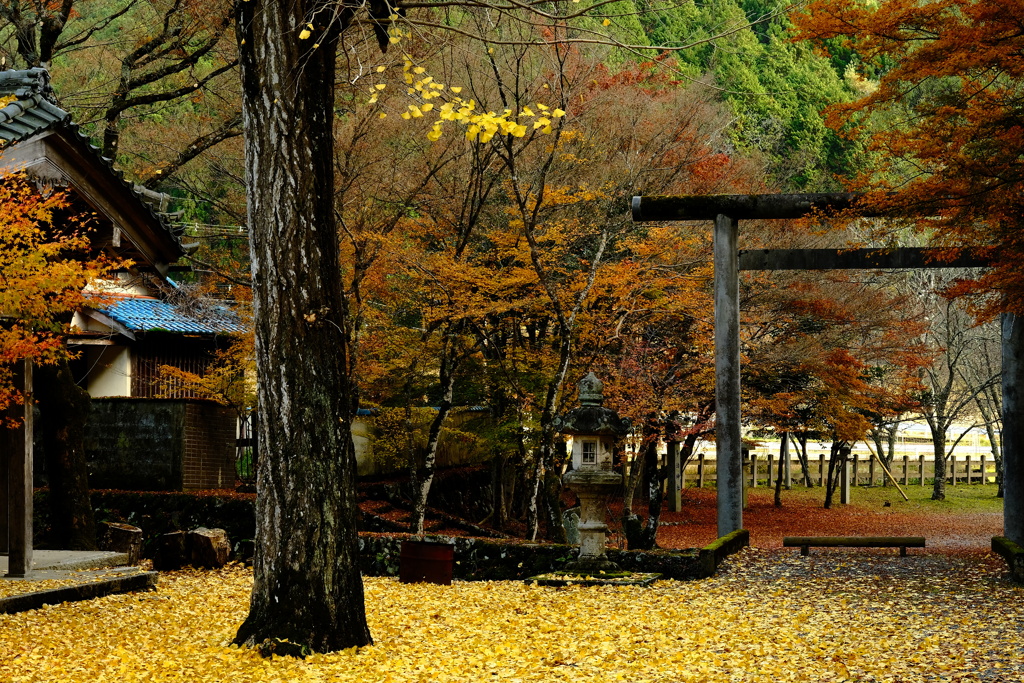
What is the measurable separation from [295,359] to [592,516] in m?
5.38

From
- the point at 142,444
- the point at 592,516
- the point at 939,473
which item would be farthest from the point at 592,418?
the point at 939,473

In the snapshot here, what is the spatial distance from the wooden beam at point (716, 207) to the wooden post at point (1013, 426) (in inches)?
124

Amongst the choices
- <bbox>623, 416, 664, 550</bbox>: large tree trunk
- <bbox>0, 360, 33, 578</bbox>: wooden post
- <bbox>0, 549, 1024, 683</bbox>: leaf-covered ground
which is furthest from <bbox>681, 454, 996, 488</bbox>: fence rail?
<bbox>0, 360, 33, 578</bbox>: wooden post

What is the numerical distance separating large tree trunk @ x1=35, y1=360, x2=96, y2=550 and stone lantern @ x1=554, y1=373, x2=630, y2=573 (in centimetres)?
583

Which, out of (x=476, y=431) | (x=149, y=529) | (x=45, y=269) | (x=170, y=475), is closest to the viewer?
(x=45, y=269)

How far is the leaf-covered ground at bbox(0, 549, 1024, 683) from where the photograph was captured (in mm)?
5918

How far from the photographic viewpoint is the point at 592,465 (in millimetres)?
10734

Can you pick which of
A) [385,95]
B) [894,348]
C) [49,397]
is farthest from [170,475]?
[894,348]

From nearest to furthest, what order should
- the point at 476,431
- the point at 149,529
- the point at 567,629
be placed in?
the point at 567,629, the point at 149,529, the point at 476,431

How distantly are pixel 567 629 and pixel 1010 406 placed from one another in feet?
25.4

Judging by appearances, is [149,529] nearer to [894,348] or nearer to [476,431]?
[476,431]

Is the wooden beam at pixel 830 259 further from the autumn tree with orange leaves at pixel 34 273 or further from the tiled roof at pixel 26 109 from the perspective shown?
the tiled roof at pixel 26 109

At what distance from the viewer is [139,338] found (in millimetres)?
22281

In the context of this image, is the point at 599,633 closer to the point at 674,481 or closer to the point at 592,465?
the point at 592,465
